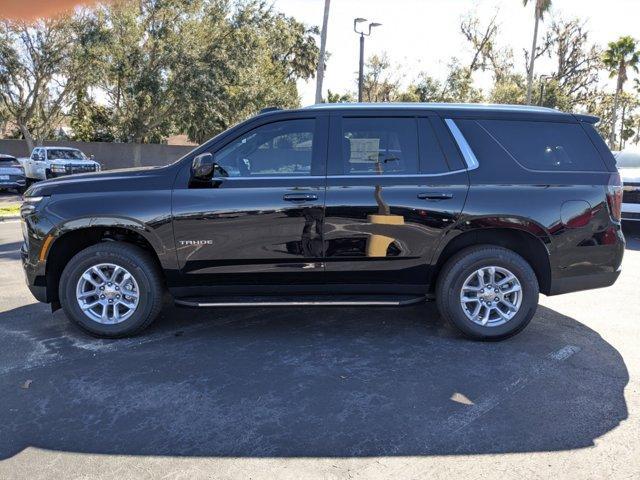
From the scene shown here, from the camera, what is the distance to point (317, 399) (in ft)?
11.3

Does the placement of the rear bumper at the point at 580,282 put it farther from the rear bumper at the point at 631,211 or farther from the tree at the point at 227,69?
the tree at the point at 227,69

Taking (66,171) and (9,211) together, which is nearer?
(9,211)

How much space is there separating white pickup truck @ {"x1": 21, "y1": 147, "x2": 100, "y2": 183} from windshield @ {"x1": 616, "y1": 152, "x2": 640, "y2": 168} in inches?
701

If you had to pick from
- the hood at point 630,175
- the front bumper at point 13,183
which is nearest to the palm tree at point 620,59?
the hood at point 630,175

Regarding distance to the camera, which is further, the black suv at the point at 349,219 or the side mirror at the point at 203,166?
the black suv at the point at 349,219

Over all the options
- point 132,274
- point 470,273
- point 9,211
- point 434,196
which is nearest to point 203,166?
point 132,274

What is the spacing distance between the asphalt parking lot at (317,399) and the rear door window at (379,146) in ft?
4.85

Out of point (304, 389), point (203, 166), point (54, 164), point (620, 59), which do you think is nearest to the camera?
point (304, 389)

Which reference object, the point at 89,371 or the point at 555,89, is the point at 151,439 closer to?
the point at 89,371

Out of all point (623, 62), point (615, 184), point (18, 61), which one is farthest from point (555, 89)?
point (615, 184)

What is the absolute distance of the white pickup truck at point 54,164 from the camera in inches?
785

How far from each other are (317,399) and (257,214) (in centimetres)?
157

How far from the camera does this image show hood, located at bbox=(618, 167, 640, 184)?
9.77m

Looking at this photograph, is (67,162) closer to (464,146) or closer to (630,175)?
(630,175)
